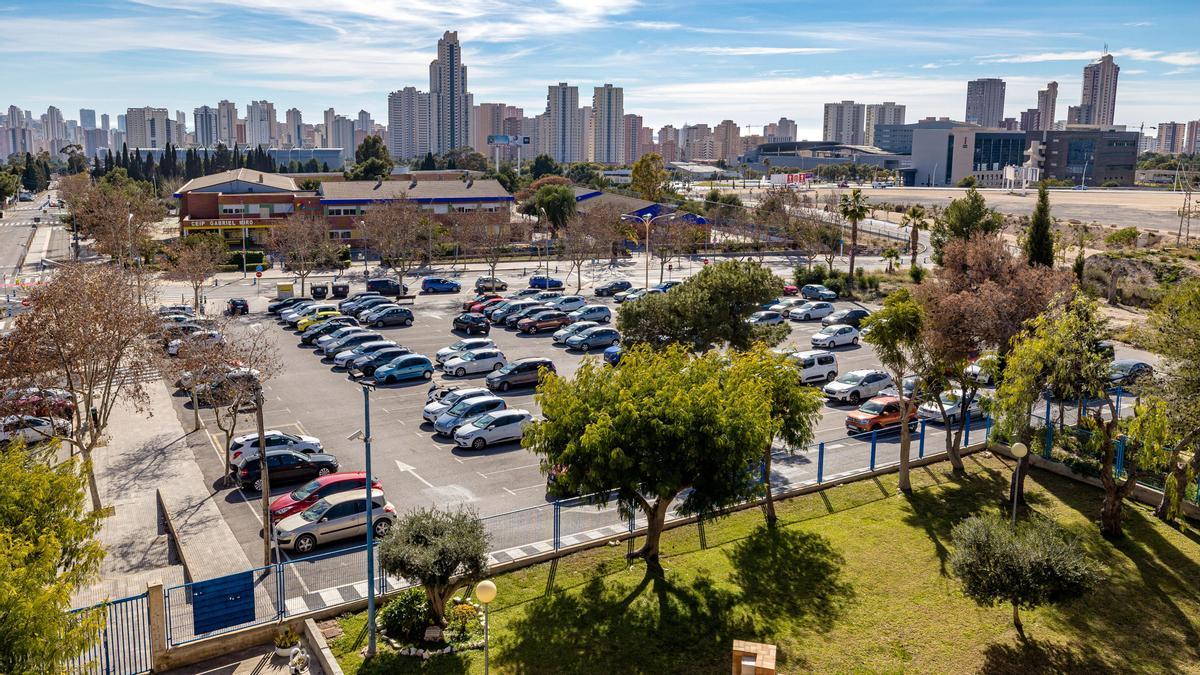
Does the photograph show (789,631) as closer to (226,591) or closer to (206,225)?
(226,591)

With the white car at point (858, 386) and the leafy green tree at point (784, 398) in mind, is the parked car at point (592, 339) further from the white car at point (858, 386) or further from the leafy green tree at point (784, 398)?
the leafy green tree at point (784, 398)

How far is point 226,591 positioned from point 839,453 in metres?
18.3

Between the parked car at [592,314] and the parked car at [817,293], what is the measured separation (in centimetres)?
1581

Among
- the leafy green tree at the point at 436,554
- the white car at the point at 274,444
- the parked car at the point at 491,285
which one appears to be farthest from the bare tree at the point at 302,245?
the leafy green tree at the point at 436,554

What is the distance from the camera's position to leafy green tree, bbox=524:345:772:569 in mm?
17219

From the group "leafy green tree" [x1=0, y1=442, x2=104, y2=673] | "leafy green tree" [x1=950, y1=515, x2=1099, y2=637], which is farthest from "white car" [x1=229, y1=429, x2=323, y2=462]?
"leafy green tree" [x1=950, y1=515, x2=1099, y2=637]

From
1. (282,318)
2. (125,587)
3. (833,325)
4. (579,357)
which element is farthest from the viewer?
(282,318)

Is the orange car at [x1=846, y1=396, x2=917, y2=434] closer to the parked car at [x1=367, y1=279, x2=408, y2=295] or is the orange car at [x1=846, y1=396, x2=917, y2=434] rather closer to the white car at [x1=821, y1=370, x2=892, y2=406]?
the white car at [x1=821, y1=370, x2=892, y2=406]

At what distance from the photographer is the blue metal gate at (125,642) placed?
14766 millimetres

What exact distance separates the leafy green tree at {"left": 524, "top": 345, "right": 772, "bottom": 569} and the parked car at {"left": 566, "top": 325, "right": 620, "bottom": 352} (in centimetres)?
2374

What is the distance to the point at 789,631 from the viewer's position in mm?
17000

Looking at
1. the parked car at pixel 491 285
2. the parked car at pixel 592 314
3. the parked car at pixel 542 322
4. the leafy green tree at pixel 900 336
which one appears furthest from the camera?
the parked car at pixel 491 285

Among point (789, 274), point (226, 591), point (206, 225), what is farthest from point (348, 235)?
point (226, 591)

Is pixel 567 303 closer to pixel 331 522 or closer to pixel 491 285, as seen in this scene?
pixel 491 285
